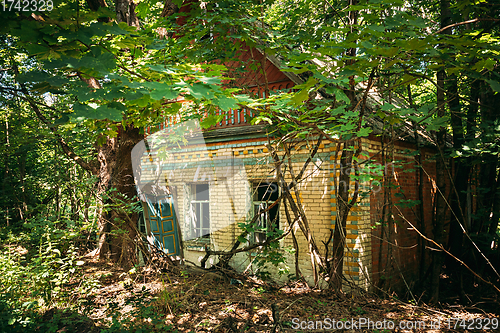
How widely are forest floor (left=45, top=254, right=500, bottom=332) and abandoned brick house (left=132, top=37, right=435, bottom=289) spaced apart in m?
1.07

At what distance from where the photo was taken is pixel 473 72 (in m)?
2.82

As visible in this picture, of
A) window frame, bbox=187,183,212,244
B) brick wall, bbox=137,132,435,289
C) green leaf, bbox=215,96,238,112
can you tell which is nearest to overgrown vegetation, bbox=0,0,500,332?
green leaf, bbox=215,96,238,112

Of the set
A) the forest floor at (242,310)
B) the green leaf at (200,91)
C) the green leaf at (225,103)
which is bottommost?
the forest floor at (242,310)

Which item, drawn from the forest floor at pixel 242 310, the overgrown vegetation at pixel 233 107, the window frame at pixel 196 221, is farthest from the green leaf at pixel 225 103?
the window frame at pixel 196 221

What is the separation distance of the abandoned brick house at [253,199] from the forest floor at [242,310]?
1.07 metres

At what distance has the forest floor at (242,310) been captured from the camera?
3.83 m

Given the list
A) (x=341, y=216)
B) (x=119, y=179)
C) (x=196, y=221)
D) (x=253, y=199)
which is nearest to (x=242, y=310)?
(x=341, y=216)

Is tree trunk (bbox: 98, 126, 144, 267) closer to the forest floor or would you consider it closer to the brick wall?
the forest floor

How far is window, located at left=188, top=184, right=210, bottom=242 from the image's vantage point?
825 centimetres

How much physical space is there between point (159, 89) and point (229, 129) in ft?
17.8

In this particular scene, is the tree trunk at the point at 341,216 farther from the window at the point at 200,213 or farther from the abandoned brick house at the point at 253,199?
the window at the point at 200,213

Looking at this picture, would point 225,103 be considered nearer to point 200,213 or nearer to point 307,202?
point 307,202

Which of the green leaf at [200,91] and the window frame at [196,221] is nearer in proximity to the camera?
the green leaf at [200,91]

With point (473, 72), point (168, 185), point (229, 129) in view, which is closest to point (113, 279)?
point (168, 185)
